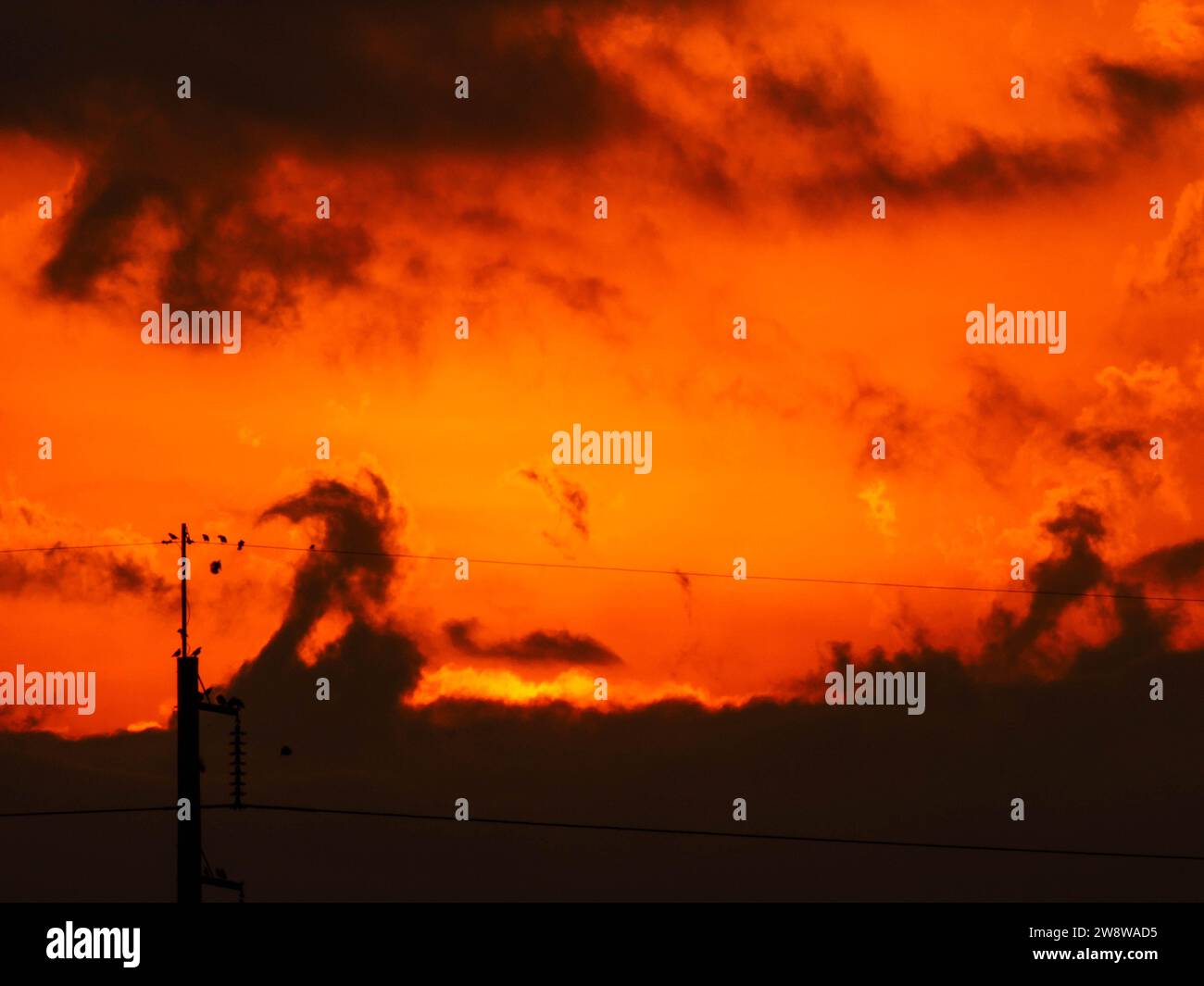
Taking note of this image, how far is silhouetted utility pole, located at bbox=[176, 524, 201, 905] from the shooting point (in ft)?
347

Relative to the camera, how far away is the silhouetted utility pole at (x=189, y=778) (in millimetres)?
105875

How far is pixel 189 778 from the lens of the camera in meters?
106
